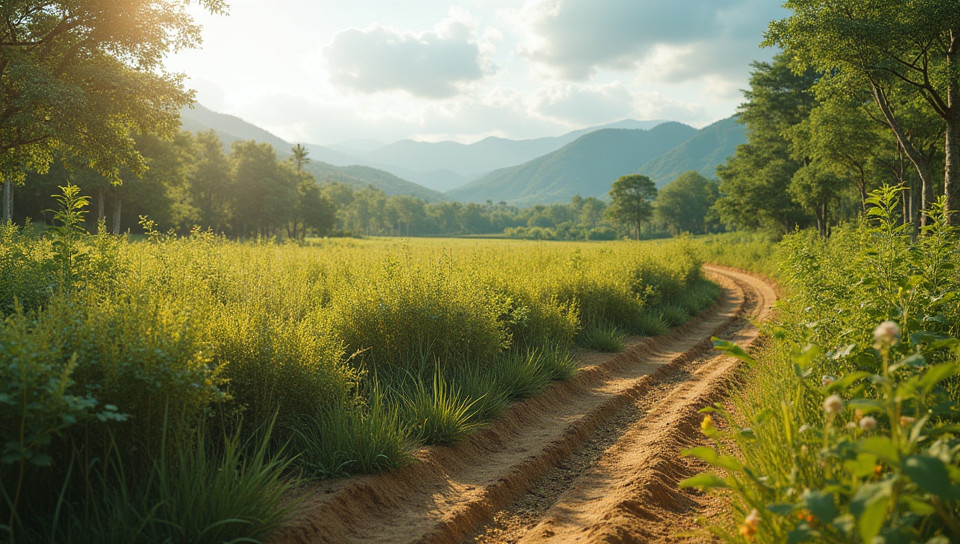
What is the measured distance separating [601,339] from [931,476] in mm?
9093

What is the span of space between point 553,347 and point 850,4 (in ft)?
49.0

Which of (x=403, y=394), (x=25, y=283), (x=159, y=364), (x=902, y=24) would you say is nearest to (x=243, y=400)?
(x=159, y=364)

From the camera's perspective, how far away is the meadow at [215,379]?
329 centimetres

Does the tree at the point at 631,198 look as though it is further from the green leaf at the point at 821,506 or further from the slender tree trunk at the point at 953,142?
the green leaf at the point at 821,506

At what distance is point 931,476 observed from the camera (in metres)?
1.91

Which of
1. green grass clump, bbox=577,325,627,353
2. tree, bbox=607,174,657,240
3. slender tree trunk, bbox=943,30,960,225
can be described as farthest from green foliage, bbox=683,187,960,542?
tree, bbox=607,174,657,240

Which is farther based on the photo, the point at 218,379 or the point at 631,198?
the point at 631,198

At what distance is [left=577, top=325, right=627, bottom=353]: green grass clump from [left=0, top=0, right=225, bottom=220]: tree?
1462 cm

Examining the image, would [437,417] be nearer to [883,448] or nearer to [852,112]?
[883,448]

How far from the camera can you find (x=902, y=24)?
591 inches

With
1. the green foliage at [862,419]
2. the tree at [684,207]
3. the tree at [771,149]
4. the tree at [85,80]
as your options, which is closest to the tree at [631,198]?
the tree at [684,207]

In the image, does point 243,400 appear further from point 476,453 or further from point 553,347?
point 553,347

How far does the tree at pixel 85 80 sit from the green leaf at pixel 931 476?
1797 cm

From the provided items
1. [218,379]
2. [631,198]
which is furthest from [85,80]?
[631,198]
